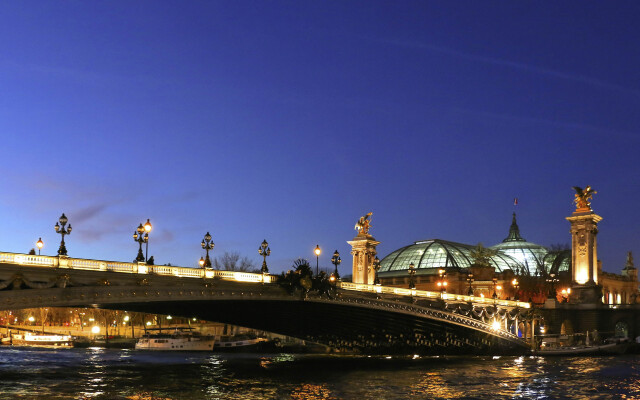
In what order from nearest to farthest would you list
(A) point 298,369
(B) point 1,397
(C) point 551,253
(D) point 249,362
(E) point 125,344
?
(B) point 1,397
(A) point 298,369
(D) point 249,362
(E) point 125,344
(C) point 551,253

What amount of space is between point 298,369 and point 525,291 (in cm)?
9189

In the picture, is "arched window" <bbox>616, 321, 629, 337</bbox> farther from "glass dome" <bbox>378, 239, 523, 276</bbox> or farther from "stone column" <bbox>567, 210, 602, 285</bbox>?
"glass dome" <bbox>378, 239, 523, 276</bbox>

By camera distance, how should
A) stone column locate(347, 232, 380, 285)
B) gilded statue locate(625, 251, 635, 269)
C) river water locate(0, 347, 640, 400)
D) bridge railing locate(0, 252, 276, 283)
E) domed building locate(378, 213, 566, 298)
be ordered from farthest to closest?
gilded statue locate(625, 251, 635, 269), domed building locate(378, 213, 566, 298), stone column locate(347, 232, 380, 285), river water locate(0, 347, 640, 400), bridge railing locate(0, 252, 276, 283)

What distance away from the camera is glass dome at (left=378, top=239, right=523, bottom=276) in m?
174

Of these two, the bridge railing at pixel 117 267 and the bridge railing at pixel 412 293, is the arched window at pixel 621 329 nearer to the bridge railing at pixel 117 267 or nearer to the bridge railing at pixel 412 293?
the bridge railing at pixel 412 293

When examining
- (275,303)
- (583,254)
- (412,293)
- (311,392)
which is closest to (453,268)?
(583,254)

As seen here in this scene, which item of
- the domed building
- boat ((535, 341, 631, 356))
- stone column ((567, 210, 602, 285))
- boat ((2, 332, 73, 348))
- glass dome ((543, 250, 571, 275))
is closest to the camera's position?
boat ((535, 341, 631, 356))

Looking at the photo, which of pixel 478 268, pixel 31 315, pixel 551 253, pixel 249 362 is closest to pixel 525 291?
pixel 478 268

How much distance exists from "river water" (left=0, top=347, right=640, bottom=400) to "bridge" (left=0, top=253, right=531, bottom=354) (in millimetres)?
4114

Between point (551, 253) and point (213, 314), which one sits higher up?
point (551, 253)

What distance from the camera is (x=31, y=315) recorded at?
159 metres

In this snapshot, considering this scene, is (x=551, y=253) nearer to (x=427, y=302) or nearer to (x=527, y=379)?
(x=427, y=302)

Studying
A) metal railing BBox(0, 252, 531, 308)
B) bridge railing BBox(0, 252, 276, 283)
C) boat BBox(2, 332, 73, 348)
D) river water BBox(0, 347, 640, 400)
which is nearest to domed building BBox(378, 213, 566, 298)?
boat BBox(2, 332, 73, 348)

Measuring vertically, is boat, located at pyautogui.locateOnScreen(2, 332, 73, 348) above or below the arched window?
below
